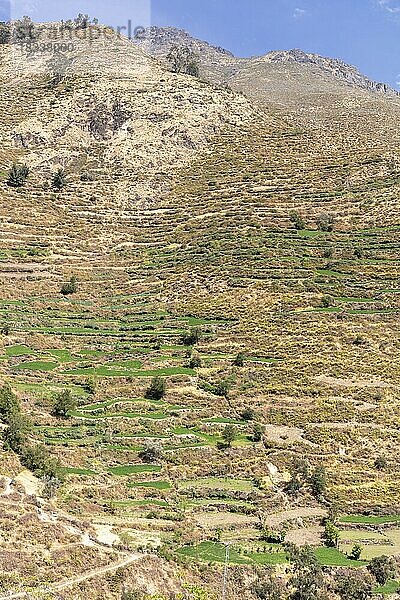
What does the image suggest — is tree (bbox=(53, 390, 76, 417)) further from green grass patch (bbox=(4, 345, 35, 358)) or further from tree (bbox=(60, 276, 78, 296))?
tree (bbox=(60, 276, 78, 296))

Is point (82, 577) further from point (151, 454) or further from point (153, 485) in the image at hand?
point (151, 454)

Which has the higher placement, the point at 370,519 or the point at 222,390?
the point at 222,390

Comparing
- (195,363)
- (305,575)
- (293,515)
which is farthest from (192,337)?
(305,575)

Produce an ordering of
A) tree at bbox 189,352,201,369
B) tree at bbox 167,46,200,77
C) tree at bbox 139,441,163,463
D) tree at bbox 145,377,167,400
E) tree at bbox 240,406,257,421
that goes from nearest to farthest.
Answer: tree at bbox 139,441,163,463 → tree at bbox 240,406,257,421 → tree at bbox 145,377,167,400 → tree at bbox 189,352,201,369 → tree at bbox 167,46,200,77

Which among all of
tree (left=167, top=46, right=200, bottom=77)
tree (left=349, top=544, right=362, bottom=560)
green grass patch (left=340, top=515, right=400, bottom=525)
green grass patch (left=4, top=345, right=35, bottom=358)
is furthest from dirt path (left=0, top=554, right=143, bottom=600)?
tree (left=167, top=46, right=200, bottom=77)

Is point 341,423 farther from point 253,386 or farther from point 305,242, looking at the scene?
point 305,242

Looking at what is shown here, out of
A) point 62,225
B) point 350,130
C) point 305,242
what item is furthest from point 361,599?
point 350,130

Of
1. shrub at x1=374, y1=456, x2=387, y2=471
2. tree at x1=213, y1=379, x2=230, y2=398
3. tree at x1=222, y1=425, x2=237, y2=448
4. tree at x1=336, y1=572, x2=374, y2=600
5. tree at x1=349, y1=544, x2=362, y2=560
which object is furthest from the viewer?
tree at x1=213, y1=379, x2=230, y2=398
